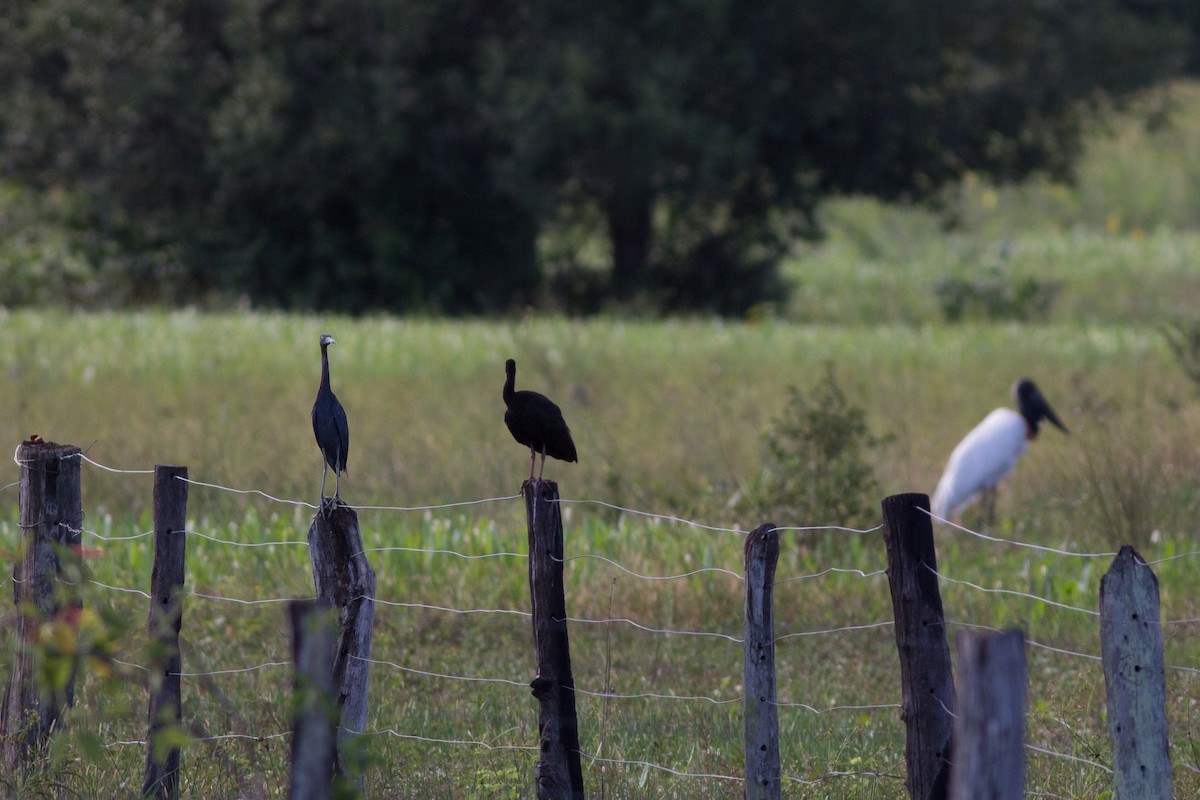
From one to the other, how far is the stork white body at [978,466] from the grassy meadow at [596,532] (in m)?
0.38

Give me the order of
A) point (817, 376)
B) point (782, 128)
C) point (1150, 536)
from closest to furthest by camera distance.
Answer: point (1150, 536) < point (817, 376) < point (782, 128)

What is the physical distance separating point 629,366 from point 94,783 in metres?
10.1

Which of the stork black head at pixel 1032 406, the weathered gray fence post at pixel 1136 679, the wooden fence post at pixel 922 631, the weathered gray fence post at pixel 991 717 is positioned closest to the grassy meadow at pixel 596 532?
the stork black head at pixel 1032 406

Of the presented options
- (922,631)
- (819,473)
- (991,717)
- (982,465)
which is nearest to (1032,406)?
(982,465)

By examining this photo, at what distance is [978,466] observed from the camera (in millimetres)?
9508

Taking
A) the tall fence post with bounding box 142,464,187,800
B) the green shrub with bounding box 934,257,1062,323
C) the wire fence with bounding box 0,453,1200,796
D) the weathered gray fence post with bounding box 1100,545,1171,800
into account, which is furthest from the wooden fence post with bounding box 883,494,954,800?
the green shrub with bounding box 934,257,1062,323

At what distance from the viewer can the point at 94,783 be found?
15.2 ft

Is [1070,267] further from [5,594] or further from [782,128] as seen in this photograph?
[5,594]

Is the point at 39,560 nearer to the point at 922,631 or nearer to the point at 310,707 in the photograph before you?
the point at 310,707

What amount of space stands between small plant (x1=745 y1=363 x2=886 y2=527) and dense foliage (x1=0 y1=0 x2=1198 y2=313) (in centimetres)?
1144

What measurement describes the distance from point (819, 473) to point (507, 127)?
12.6 meters

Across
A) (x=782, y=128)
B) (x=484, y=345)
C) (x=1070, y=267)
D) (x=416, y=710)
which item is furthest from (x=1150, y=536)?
(x=1070, y=267)

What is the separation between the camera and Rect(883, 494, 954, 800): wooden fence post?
395 cm

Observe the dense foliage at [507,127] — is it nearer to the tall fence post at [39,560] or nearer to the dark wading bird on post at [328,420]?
the dark wading bird on post at [328,420]
